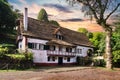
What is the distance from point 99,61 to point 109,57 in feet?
72.0

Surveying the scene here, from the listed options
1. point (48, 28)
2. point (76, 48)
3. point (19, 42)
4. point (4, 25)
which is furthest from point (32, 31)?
point (4, 25)

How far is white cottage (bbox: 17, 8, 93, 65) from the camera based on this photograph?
49759 mm

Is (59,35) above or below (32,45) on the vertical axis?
above

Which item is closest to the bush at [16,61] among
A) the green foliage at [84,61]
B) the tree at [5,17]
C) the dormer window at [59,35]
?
the dormer window at [59,35]

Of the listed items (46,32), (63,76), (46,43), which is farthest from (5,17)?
(63,76)

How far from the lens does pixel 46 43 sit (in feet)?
173

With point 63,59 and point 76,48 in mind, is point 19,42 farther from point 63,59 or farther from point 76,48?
point 76,48

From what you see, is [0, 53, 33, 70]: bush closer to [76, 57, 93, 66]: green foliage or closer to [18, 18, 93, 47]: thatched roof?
[18, 18, 93, 47]: thatched roof

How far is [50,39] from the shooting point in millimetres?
54969

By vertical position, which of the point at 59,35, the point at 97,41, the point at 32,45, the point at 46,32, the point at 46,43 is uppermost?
the point at 46,32

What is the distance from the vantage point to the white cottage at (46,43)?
4976 cm

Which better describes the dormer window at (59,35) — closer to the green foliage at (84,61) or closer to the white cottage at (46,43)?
the white cottage at (46,43)

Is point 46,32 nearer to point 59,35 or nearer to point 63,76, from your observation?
point 59,35

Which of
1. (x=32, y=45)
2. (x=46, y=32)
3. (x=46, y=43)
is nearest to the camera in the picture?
(x=32, y=45)
